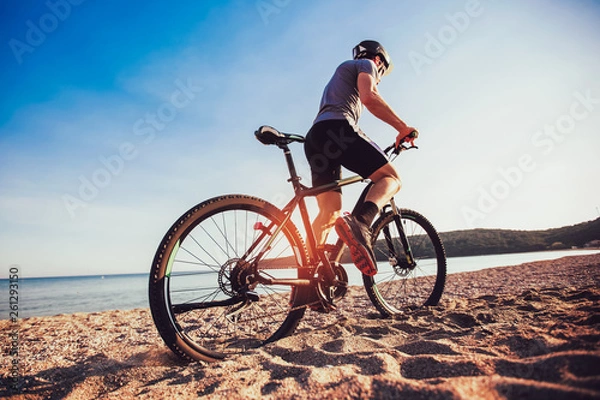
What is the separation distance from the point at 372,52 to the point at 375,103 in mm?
877

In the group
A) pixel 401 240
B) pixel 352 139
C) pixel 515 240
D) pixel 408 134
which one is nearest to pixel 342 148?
pixel 352 139

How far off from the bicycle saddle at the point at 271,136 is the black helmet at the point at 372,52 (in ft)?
4.64

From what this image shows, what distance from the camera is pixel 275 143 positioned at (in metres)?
2.52

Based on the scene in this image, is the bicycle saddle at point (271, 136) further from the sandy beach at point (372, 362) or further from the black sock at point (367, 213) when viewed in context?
the sandy beach at point (372, 362)

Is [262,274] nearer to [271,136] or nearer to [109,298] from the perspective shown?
[271,136]

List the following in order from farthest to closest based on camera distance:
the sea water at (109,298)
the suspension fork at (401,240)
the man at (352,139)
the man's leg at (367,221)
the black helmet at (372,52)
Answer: the sea water at (109,298), the suspension fork at (401,240), the black helmet at (372,52), the man at (352,139), the man's leg at (367,221)

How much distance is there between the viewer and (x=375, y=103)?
261cm

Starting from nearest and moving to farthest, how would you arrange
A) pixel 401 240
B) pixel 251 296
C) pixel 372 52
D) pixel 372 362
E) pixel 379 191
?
pixel 372 362
pixel 251 296
pixel 379 191
pixel 372 52
pixel 401 240

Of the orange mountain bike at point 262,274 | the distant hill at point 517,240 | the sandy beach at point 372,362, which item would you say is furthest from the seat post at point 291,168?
the distant hill at point 517,240

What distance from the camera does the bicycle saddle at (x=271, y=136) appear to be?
240 centimetres

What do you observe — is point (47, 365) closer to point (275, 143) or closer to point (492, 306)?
point (275, 143)

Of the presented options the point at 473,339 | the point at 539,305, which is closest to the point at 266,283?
the point at 473,339

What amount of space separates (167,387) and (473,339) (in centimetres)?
182

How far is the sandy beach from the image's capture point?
0.96m
